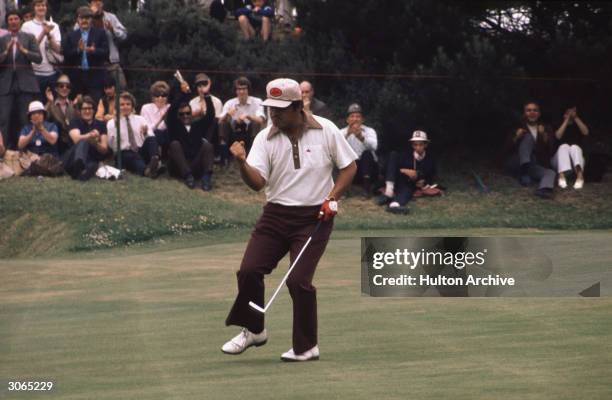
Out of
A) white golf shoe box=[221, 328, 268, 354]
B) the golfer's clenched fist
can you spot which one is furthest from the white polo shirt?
white golf shoe box=[221, 328, 268, 354]

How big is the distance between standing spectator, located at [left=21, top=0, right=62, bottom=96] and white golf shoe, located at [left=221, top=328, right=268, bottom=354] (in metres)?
14.2

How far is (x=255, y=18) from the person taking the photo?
93.3 ft

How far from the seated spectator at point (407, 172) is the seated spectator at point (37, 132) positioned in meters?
5.45

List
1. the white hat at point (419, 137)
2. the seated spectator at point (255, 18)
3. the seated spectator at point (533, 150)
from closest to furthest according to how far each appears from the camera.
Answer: the white hat at point (419, 137) < the seated spectator at point (533, 150) < the seated spectator at point (255, 18)

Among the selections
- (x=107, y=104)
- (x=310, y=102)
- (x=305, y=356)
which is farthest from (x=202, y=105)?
(x=305, y=356)

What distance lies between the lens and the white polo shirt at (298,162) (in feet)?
33.5

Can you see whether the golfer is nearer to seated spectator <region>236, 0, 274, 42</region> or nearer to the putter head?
the putter head

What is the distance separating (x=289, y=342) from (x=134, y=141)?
1321 centimetres

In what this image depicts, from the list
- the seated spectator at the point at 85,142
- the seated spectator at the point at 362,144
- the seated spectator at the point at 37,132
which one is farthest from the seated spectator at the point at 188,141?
the seated spectator at the point at 362,144

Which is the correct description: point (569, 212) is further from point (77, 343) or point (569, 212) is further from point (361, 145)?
point (77, 343)

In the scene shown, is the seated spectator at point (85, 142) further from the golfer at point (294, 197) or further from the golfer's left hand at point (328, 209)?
the golfer's left hand at point (328, 209)

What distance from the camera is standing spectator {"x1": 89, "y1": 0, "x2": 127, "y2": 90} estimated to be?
24625 millimetres

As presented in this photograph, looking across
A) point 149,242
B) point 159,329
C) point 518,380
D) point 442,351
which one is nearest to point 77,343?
point 159,329

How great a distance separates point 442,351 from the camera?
10.4 m
